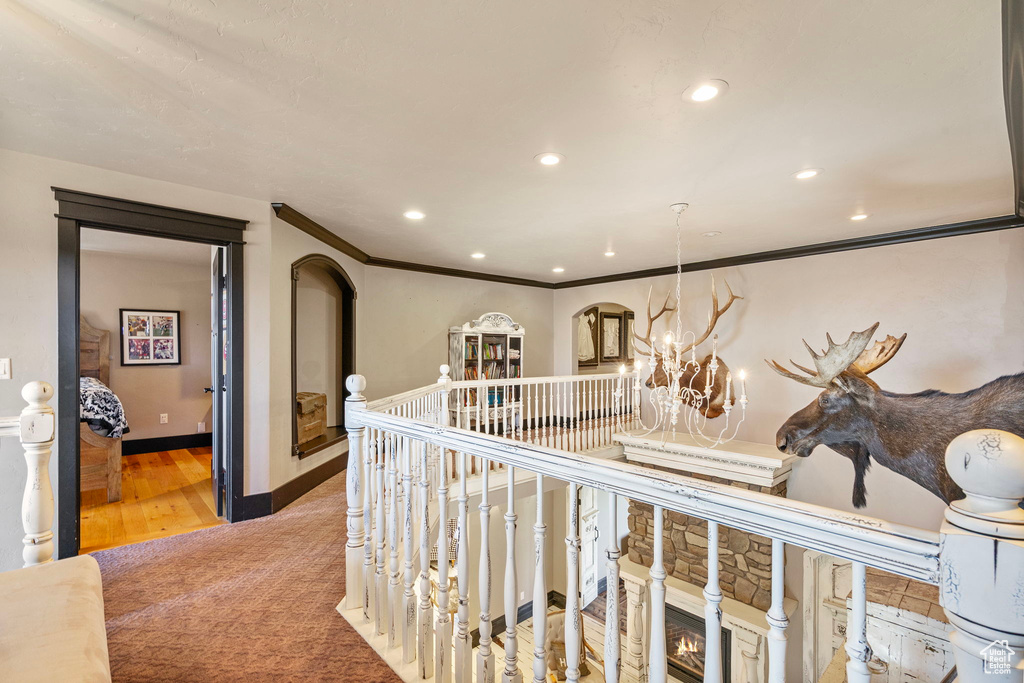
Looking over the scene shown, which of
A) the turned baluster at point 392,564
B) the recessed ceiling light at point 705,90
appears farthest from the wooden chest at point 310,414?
the recessed ceiling light at point 705,90

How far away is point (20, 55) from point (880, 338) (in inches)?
243

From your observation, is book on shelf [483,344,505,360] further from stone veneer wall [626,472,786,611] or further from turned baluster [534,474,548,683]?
turned baluster [534,474,548,683]

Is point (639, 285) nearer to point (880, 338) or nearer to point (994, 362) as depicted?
point (880, 338)

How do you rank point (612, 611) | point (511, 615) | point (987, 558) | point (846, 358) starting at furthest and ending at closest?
point (846, 358)
point (511, 615)
point (612, 611)
point (987, 558)

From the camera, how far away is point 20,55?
1685 mm

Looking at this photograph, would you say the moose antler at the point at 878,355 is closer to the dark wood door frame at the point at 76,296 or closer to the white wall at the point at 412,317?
the white wall at the point at 412,317

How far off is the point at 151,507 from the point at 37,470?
2.34m

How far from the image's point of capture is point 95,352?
202 inches

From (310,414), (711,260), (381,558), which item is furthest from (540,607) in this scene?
(711,260)

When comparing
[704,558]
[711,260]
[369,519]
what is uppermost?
[711,260]

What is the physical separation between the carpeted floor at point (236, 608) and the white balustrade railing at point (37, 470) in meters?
0.56

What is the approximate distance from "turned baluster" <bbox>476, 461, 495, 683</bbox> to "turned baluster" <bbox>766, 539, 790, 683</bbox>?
75 centimetres

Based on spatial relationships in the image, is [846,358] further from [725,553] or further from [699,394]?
[725,553]

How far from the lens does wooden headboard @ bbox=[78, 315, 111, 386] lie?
5.06 m
